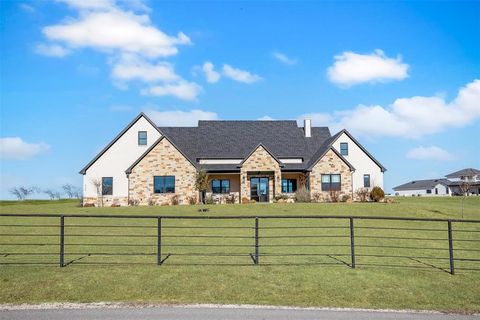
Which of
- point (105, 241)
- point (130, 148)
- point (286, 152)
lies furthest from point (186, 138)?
point (105, 241)

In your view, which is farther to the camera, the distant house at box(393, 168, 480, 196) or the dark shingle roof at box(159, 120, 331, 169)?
the distant house at box(393, 168, 480, 196)

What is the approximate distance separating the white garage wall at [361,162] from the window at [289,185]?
5.41 meters

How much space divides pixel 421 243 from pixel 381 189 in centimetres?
2221

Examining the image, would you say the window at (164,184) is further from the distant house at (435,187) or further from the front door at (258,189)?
the distant house at (435,187)

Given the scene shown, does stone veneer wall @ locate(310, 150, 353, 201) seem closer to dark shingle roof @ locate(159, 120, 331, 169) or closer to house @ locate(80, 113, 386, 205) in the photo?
house @ locate(80, 113, 386, 205)

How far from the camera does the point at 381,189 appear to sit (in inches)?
1521

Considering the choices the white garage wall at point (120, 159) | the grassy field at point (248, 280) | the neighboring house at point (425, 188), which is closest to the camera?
the grassy field at point (248, 280)

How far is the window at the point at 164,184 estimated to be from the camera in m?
37.5

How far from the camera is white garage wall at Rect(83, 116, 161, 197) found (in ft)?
126

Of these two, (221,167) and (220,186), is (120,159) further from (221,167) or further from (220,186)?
(220,186)

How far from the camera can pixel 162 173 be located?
37.5 m

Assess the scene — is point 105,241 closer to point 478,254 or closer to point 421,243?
point 421,243

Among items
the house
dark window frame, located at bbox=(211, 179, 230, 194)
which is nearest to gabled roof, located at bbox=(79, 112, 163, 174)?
the house

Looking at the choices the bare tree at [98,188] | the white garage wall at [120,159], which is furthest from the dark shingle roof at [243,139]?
the bare tree at [98,188]
